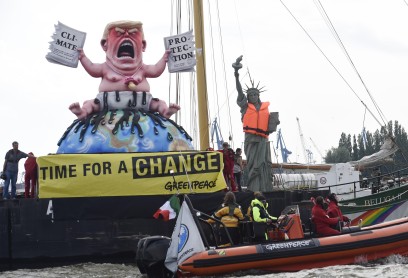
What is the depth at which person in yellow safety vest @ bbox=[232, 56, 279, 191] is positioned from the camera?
27172 mm

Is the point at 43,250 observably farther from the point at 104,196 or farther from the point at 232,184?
the point at 232,184

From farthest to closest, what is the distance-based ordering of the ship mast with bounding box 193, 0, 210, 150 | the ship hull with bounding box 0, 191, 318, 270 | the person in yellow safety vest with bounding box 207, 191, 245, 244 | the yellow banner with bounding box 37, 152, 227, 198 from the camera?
the ship mast with bounding box 193, 0, 210, 150, the yellow banner with bounding box 37, 152, 227, 198, the ship hull with bounding box 0, 191, 318, 270, the person in yellow safety vest with bounding box 207, 191, 245, 244

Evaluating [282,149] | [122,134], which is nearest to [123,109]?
[122,134]

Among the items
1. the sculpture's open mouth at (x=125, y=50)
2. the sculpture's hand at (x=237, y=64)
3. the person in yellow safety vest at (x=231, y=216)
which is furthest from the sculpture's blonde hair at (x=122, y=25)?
the person in yellow safety vest at (x=231, y=216)

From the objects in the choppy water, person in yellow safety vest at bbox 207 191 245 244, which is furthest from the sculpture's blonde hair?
person in yellow safety vest at bbox 207 191 245 244

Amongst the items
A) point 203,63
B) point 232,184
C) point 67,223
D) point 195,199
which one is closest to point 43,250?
point 67,223

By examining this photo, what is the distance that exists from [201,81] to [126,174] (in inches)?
271

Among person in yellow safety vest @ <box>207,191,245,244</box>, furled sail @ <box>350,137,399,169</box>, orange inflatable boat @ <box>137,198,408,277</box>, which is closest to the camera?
orange inflatable boat @ <box>137,198,408,277</box>

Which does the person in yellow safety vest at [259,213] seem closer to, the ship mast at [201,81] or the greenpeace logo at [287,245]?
the greenpeace logo at [287,245]

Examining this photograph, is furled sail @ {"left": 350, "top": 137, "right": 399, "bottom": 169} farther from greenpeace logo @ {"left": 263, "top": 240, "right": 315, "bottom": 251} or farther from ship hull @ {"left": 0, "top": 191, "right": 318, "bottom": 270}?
greenpeace logo @ {"left": 263, "top": 240, "right": 315, "bottom": 251}

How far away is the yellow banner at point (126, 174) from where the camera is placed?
23547mm

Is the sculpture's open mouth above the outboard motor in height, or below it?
above

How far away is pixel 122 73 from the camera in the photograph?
1014 inches

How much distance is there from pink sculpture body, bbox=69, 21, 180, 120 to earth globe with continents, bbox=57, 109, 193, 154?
0.28m
